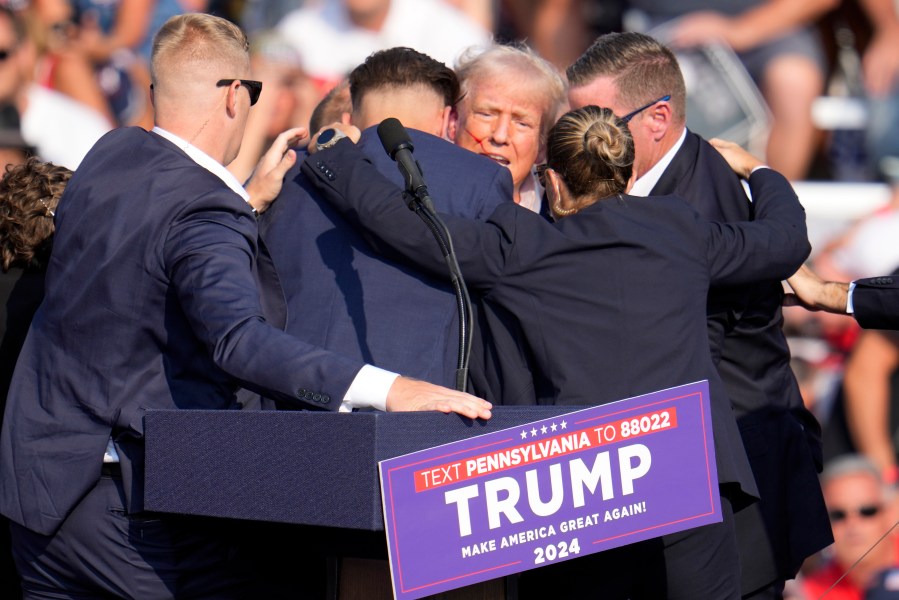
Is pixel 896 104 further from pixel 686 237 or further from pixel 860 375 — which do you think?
pixel 686 237

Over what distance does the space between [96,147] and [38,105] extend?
A: 297 centimetres

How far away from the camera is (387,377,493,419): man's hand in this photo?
1957 mm

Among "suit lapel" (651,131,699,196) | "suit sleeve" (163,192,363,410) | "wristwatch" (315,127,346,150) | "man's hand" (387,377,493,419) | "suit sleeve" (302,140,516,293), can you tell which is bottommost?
"man's hand" (387,377,493,419)

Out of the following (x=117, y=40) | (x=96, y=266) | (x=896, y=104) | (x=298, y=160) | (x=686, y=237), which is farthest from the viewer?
(x=117, y=40)

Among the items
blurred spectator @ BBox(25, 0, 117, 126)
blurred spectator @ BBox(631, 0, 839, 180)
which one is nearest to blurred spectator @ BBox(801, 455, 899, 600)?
blurred spectator @ BBox(631, 0, 839, 180)

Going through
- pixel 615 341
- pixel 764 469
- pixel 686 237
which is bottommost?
pixel 764 469

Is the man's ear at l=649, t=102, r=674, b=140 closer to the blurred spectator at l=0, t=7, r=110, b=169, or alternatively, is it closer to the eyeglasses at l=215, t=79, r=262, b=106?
the eyeglasses at l=215, t=79, r=262, b=106

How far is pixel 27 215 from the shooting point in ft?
9.52

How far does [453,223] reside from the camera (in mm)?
2500

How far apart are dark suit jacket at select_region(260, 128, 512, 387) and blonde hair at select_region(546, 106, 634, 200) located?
0.23 metres

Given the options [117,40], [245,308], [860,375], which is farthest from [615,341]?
[117,40]

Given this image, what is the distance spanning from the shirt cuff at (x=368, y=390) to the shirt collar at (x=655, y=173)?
3.98 feet

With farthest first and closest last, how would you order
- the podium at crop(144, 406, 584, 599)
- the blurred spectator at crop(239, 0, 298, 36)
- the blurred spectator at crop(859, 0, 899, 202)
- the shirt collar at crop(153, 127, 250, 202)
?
the blurred spectator at crop(239, 0, 298, 36) < the blurred spectator at crop(859, 0, 899, 202) < the shirt collar at crop(153, 127, 250, 202) < the podium at crop(144, 406, 584, 599)

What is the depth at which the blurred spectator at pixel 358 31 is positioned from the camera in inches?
196
